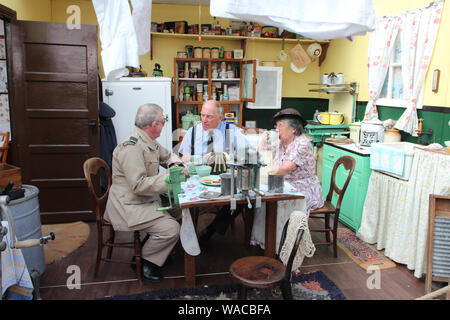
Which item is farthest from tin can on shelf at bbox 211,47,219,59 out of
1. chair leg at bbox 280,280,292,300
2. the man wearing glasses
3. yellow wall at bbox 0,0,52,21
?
chair leg at bbox 280,280,292,300

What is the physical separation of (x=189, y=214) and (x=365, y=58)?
3749 millimetres

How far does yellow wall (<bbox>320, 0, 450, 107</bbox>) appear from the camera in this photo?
11.7ft

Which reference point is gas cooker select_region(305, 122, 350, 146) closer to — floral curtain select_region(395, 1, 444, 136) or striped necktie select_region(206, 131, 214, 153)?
floral curtain select_region(395, 1, 444, 136)

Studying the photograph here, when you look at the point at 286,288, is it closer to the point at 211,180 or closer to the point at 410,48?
the point at 211,180

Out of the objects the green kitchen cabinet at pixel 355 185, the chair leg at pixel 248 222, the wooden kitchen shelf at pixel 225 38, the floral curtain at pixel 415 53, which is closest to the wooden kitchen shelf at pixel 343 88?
the wooden kitchen shelf at pixel 225 38

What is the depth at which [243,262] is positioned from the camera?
225 centimetres

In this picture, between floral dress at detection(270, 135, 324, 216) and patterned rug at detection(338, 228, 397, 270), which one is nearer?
floral dress at detection(270, 135, 324, 216)

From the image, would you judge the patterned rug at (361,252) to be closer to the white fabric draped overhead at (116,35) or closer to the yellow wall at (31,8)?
the white fabric draped overhead at (116,35)

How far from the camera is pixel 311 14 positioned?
5.85 ft

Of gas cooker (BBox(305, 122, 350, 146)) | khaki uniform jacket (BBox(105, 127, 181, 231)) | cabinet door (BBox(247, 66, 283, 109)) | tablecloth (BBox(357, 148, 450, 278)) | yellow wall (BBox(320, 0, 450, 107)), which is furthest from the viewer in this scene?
cabinet door (BBox(247, 66, 283, 109))

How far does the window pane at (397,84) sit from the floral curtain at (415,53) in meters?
0.28

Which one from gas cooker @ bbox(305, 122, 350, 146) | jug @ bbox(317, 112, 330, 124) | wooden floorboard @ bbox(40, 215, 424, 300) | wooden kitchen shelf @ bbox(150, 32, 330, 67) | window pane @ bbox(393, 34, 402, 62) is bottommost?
wooden floorboard @ bbox(40, 215, 424, 300)

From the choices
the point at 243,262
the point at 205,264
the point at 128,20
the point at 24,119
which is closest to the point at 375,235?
the point at 205,264

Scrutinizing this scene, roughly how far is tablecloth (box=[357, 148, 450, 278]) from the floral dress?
713mm
